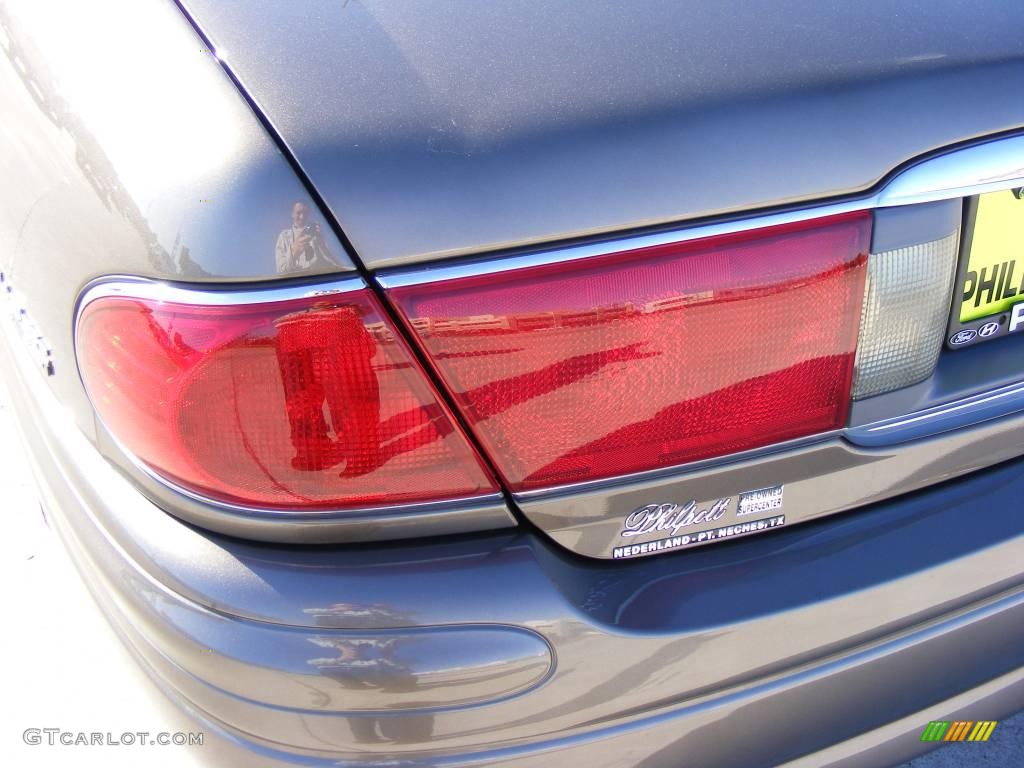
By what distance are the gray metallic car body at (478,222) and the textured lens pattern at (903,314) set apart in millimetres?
72

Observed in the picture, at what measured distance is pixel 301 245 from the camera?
1.04 meters

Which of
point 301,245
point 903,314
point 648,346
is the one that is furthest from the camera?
point 903,314

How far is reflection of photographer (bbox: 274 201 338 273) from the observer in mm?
1035

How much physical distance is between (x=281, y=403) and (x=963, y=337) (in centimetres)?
96

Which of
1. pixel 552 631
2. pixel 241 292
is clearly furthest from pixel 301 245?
pixel 552 631

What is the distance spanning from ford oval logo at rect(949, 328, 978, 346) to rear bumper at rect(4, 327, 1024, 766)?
0.22m

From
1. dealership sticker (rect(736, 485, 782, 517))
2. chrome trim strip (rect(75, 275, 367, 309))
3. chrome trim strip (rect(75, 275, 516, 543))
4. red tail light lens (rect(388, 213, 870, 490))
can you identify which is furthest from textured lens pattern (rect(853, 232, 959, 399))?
chrome trim strip (rect(75, 275, 367, 309))

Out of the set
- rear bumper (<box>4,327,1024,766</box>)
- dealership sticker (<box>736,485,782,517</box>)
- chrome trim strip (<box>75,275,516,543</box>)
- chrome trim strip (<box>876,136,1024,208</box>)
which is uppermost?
chrome trim strip (<box>876,136,1024,208</box>)

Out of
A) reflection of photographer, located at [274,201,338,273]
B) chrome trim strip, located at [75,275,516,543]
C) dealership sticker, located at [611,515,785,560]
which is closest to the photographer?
reflection of photographer, located at [274,201,338,273]

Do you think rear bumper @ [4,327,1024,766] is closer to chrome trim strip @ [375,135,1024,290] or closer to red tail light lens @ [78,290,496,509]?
red tail light lens @ [78,290,496,509]

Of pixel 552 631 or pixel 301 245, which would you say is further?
pixel 552 631

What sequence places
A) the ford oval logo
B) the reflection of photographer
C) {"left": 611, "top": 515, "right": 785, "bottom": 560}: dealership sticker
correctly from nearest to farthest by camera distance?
the reflection of photographer < {"left": 611, "top": 515, "right": 785, "bottom": 560}: dealership sticker < the ford oval logo

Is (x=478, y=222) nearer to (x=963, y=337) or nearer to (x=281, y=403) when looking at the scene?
(x=281, y=403)

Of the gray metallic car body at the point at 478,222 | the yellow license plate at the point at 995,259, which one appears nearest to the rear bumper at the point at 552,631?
the gray metallic car body at the point at 478,222
